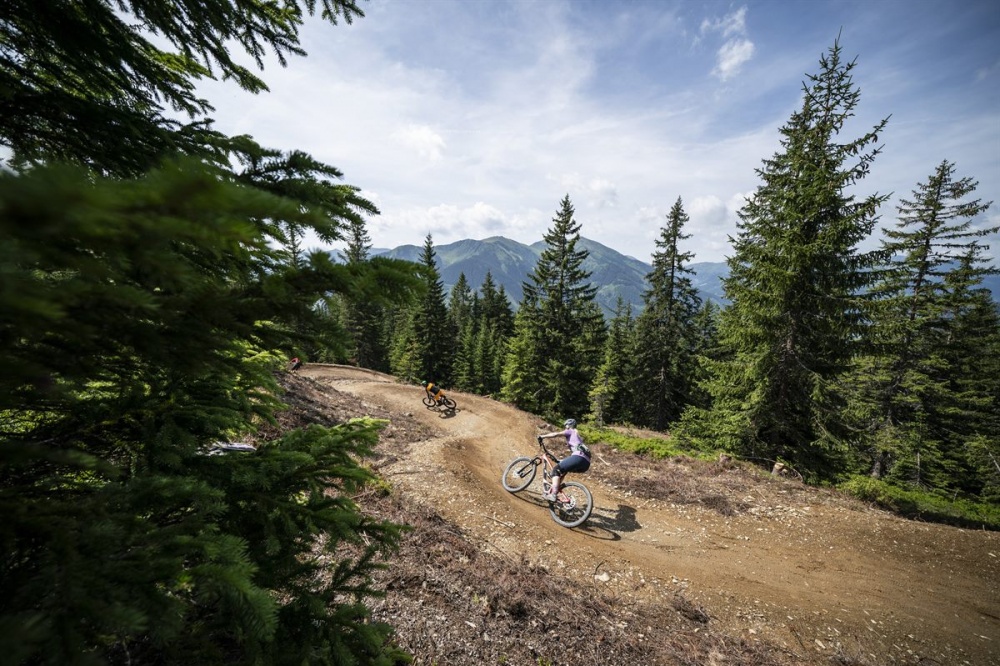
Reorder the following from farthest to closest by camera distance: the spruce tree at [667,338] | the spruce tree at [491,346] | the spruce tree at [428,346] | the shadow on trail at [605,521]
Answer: the spruce tree at [491,346]
the spruce tree at [428,346]
the spruce tree at [667,338]
the shadow on trail at [605,521]

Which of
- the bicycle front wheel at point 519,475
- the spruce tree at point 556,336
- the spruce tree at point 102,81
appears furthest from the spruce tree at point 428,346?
the spruce tree at point 102,81

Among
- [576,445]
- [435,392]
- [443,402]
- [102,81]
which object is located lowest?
[443,402]

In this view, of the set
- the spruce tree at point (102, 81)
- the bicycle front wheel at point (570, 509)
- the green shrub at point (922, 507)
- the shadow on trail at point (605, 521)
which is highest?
the spruce tree at point (102, 81)

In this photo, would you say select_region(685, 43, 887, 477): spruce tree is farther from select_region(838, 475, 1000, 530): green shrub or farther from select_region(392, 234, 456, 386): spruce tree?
select_region(392, 234, 456, 386): spruce tree

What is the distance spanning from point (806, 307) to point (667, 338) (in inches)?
603

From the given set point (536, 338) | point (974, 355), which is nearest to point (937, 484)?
point (974, 355)

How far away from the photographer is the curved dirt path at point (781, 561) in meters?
6.71

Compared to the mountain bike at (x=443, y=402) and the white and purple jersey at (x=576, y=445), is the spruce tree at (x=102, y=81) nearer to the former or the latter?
the white and purple jersey at (x=576, y=445)

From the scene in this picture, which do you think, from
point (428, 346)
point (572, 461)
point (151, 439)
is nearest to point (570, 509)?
point (572, 461)

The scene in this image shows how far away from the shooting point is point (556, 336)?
28.8 metres

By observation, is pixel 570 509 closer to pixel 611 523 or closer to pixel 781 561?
pixel 611 523

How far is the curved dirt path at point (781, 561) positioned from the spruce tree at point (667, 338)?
18931 mm

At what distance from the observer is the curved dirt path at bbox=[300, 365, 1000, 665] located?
264 inches

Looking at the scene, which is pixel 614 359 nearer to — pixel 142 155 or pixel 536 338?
pixel 536 338
